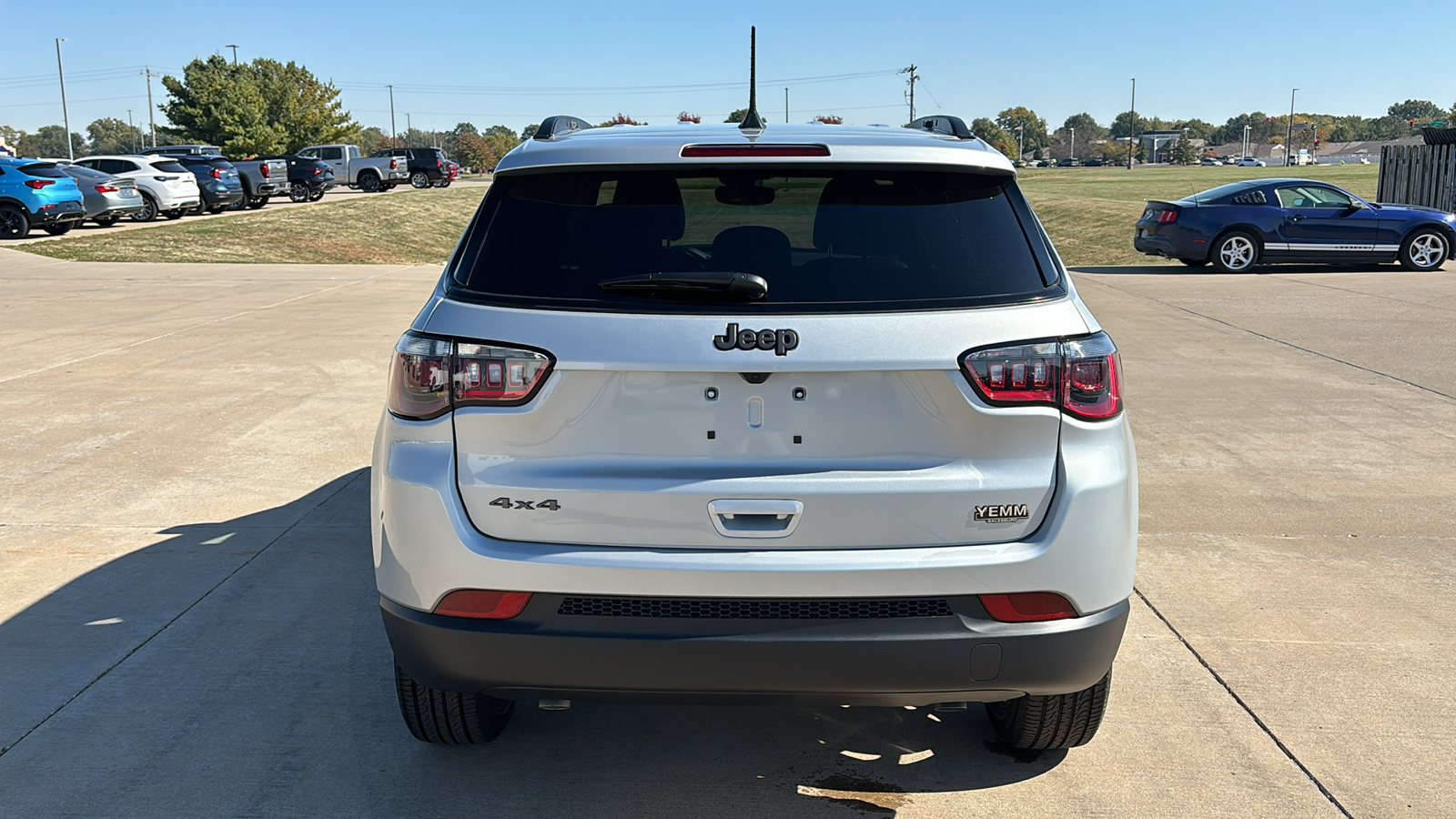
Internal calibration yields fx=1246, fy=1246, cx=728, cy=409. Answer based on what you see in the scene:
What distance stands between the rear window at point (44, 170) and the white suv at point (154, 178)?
404 centimetres

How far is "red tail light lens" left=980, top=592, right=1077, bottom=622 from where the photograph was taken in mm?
2904

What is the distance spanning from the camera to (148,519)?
605cm

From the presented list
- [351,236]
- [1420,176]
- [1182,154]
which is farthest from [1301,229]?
[1182,154]

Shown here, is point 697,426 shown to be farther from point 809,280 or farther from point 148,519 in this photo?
point 148,519

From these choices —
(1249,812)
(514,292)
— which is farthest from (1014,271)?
(1249,812)

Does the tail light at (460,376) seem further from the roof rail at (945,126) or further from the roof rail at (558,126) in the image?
the roof rail at (945,126)

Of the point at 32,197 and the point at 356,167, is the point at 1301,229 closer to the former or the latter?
the point at 32,197

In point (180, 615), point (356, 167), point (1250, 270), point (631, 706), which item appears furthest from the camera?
point (356, 167)

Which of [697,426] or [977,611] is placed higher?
[697,426]

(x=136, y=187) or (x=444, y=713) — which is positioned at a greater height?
(x=136, y=187)

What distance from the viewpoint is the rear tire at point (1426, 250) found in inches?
816

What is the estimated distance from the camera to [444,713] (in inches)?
137

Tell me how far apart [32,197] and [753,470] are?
29832 mm

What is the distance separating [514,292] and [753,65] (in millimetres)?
2447
